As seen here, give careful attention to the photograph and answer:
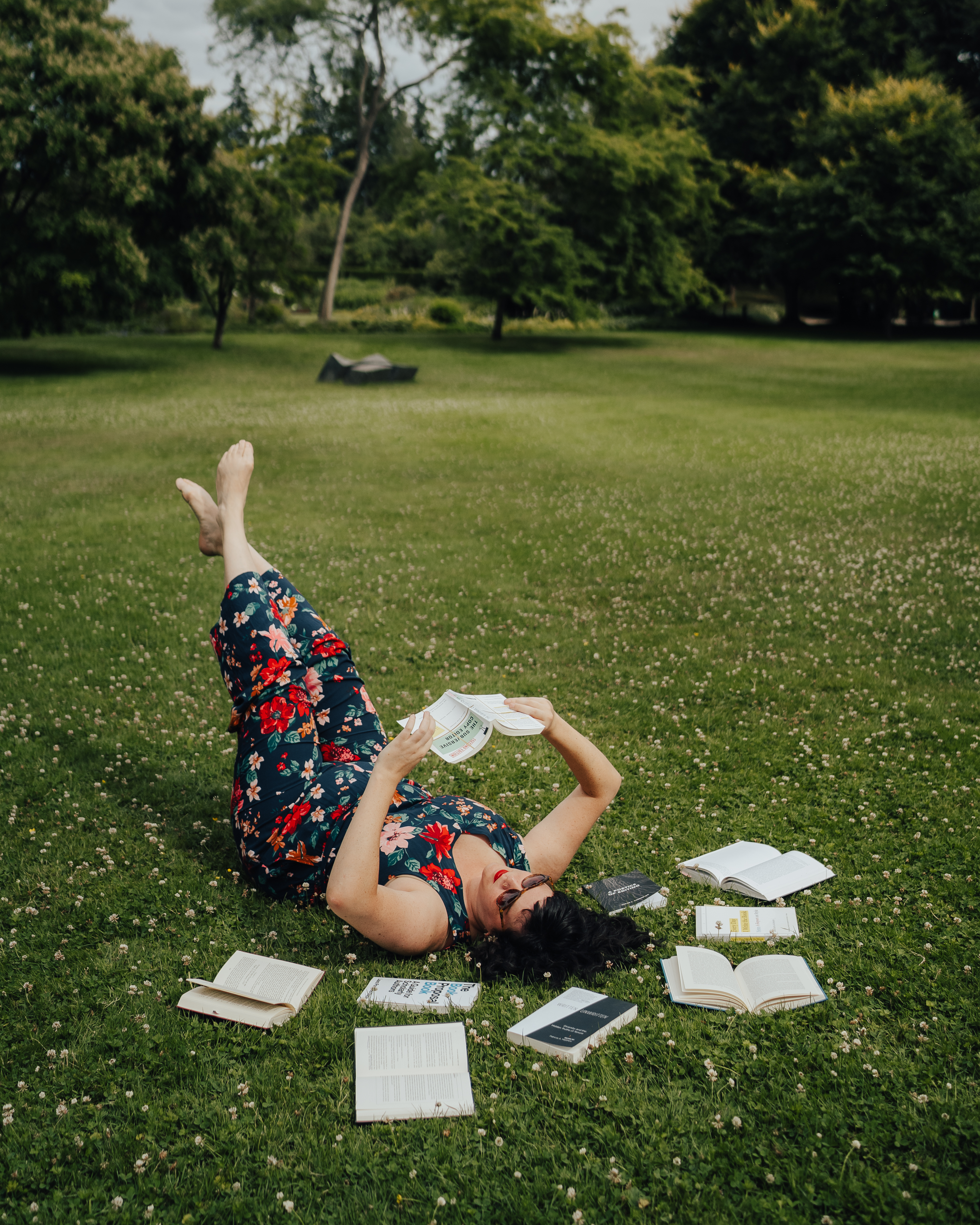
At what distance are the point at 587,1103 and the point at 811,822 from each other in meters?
2.90

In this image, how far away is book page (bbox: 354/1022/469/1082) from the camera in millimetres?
3625

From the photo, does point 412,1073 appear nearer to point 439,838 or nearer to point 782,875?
point 439,838

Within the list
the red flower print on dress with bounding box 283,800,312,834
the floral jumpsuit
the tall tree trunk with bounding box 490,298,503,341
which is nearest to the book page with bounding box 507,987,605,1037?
the floral jumpsuit

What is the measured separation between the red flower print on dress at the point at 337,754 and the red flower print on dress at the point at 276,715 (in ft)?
1.32

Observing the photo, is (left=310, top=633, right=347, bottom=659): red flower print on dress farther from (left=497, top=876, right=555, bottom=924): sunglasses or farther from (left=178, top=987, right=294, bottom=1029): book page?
(left=178, top=987, right=294, bottom=1029): book page

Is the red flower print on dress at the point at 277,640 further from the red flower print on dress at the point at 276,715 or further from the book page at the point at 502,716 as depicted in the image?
the book page at the point at 502,716

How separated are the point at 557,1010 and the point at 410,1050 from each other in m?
0.65

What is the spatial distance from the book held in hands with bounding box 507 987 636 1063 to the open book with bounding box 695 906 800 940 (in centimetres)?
84

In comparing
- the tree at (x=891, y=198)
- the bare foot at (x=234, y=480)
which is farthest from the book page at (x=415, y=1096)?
the tree at (x=891, y=198)

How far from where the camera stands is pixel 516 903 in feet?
14.2

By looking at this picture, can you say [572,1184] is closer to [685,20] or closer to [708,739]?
[708,739]

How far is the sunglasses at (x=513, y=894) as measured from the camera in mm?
4336

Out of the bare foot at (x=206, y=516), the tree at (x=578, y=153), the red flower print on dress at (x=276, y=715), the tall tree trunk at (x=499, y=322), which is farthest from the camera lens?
the tall tree trunk at (x=499, y=322)

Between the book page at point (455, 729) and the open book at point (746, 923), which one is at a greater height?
the book page at point (455, 729)
